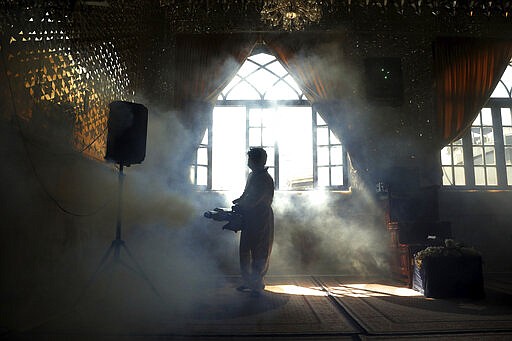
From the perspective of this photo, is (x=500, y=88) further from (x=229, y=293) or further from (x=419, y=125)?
(x=229, y=293)

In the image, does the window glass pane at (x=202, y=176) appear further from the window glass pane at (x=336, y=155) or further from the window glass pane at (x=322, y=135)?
the window glass pane at (x=336, y=155)

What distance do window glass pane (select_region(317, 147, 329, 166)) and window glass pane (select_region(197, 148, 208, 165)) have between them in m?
2.06

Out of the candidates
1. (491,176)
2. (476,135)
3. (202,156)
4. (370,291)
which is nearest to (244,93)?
(202,156)

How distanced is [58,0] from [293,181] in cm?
429

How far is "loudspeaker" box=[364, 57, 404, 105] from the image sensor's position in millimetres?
6122

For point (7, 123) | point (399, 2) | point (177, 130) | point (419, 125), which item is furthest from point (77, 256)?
point (399, 2)

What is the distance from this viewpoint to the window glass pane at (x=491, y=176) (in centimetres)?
632

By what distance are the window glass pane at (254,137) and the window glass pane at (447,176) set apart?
11.2 feet

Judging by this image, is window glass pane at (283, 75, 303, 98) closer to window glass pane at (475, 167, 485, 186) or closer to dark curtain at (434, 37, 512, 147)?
dark curtain at (434, 37, 512, 147)

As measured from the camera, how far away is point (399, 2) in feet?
20.6

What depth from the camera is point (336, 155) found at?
626 centimetres

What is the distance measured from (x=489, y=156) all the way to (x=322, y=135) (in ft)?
10.2

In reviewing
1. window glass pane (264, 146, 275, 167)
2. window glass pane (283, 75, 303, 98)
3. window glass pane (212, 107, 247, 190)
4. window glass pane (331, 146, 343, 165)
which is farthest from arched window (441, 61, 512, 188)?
window glass pane (212, 107, 247, 190)

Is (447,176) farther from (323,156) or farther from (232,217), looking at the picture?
(232,217)
